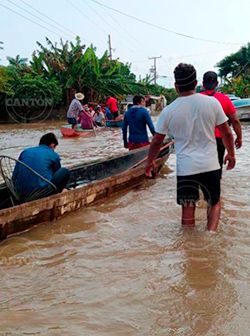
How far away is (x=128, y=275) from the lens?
354cm

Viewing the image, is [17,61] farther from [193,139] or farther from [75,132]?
[193,139]

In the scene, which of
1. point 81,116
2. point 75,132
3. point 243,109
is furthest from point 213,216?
point 243,109

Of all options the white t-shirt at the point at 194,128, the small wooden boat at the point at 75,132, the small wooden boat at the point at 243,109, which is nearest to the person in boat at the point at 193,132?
the white t-shirt at the point at 194,128

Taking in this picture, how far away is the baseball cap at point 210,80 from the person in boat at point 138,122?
2.23 meters

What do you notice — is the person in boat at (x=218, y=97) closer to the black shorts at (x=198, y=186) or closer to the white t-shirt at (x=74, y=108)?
the black shorts at (x=198, y=186)

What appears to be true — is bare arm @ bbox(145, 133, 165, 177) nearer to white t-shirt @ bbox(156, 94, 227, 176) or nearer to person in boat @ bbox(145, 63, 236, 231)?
person in boat @ bbox(145, 63, 236, 231)

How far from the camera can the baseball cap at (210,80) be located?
4996mm

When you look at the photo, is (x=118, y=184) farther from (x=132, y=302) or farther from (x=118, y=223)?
(x=132, y=302)

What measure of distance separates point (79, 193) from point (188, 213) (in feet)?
5.44

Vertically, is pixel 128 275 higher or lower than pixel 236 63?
lower

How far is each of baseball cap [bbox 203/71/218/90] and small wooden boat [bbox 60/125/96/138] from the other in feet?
38.4

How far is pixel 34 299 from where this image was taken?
3156 mm

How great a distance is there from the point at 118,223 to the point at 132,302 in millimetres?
2139

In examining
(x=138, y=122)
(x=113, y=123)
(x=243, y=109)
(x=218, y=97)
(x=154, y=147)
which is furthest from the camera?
(x=243, y=109)
